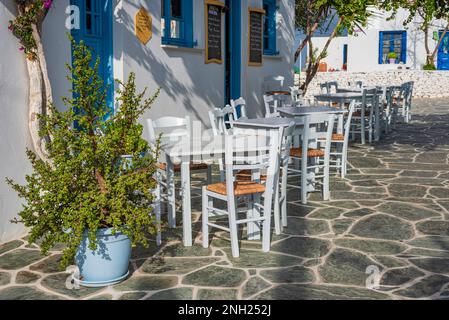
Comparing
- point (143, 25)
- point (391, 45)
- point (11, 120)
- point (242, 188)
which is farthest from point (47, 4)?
point (391, 45)

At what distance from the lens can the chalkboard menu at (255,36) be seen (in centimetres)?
1151

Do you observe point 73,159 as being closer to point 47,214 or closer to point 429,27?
point 47,214

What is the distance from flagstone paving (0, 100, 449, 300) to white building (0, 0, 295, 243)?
3.84 ft

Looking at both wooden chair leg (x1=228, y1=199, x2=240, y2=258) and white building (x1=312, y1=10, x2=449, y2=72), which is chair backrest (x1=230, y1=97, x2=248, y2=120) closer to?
wooden chair leg (x1=228, y1=199, x2=240, y2=258)

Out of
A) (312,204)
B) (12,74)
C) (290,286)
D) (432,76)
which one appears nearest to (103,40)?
(12,74)

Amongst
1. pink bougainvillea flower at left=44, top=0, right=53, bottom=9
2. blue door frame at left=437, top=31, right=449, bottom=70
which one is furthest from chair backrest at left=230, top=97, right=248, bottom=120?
blue door frame at left=437, top=31, right=449, bottom=70

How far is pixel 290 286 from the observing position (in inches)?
170

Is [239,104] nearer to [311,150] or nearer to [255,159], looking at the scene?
[311,150]

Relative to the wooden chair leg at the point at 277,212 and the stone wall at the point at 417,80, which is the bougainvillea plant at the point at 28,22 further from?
the stone wall at the point at 417,80

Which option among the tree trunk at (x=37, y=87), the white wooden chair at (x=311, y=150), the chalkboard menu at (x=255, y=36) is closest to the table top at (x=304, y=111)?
the white wooden chair at (x=311, y=150)

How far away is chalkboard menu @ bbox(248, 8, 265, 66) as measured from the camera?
1151 centimetres

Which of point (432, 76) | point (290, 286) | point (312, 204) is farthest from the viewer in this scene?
point (432, 76)

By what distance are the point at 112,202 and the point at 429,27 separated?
→ 26.6m

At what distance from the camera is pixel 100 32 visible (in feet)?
24.5
